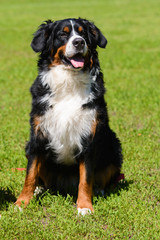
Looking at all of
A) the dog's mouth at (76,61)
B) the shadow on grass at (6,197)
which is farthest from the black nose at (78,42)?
the shadow on grass at (6,197)

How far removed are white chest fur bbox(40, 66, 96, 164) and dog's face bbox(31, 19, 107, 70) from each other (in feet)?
0.39

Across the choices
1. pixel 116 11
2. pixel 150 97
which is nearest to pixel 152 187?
pixel 150 97

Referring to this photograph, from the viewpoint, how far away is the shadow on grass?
4215 millimetres

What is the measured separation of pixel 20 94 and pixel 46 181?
4.64 m

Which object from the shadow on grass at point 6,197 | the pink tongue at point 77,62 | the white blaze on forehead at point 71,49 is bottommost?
the shadow on grass at point 6,197

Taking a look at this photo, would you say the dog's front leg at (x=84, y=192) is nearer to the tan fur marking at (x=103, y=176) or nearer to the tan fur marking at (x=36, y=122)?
the tan fur marking at (x=103, y=176)

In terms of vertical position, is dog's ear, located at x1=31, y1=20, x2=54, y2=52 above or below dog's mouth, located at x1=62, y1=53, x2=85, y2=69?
above

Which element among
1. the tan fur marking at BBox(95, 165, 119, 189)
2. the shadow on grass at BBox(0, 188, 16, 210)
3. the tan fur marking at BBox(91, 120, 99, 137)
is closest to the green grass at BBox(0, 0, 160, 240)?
the shadow on grass at BBox(0, 188, 16, 210)

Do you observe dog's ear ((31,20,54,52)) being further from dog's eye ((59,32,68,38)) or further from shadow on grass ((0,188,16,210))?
shadow on grass ((0,188,16,210))

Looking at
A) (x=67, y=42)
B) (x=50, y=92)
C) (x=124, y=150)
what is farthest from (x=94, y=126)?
(x=124, y=150)

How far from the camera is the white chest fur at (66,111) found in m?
4.12

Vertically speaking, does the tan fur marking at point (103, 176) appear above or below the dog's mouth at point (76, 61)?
below

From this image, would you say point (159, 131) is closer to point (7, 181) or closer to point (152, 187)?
point (152, 187)

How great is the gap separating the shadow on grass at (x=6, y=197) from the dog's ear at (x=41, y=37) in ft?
5.57
